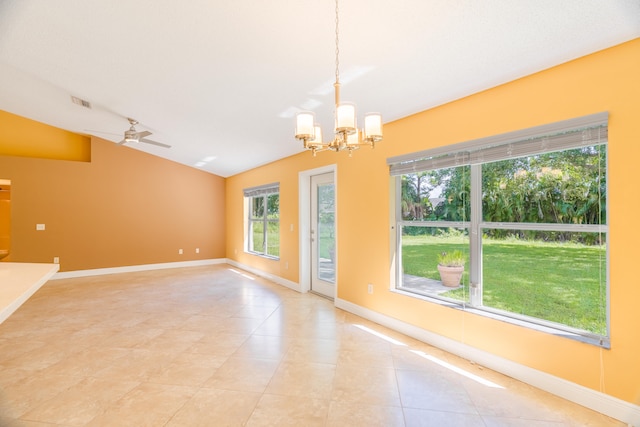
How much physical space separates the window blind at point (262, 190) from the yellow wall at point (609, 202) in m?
2.12

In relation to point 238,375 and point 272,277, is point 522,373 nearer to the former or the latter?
point 238,375

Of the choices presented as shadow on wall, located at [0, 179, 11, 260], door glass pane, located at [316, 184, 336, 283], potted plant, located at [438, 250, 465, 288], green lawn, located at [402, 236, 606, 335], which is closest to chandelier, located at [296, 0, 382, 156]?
green lawn, located at [402, 236, 606, 335]

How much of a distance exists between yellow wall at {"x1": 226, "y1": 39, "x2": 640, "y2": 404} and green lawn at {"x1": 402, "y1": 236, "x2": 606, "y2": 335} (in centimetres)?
19

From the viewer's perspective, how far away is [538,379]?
88.3 inches

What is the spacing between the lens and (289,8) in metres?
1.93

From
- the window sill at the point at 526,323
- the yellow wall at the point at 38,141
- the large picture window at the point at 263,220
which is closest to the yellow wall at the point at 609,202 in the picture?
the window sill at the point at 526,323

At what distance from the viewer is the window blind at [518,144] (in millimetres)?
2017

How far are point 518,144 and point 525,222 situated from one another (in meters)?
0.64

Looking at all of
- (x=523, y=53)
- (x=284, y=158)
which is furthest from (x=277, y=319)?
(x=523, y=53)

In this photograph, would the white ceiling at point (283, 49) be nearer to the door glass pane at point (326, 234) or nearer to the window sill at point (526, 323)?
the door glass pane at point (326, 234)

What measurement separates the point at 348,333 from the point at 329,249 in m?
1.70

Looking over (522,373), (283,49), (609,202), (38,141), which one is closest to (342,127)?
(283,49)

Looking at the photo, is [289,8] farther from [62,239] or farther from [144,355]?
[62,239]

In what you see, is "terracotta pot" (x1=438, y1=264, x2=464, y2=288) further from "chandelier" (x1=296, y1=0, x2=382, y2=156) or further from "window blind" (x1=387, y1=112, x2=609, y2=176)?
"chandelier" (x1=296, y1=0, x2=382, y2=156)
